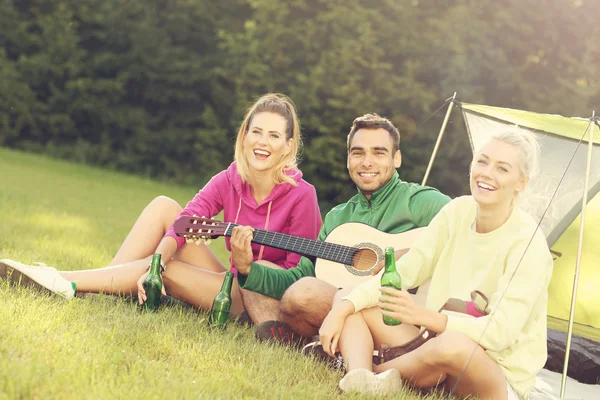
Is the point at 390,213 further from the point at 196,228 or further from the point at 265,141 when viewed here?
the point at 196,228

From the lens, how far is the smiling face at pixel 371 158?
3912 millimetres

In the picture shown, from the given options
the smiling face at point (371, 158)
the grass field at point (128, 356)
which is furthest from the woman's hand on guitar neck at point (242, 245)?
the smiling face at point (371, 158)

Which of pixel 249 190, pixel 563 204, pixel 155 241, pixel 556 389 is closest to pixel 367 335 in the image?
pixel 249 190

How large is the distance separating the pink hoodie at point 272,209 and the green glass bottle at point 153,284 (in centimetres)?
23

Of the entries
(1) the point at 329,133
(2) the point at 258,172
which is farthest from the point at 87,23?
(2) the point at 258,172

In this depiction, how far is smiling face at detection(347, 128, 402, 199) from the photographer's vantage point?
12.8ft

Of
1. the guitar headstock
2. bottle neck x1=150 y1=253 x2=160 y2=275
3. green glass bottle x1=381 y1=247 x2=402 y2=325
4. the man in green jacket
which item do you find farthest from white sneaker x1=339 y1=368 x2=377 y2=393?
bottle neck x1=150 y1=253 x2=160 y2=275

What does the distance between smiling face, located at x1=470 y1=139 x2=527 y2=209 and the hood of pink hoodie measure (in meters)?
1.31

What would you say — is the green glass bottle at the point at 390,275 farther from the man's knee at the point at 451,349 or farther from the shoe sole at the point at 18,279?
the shoe sole at the point at 18,279

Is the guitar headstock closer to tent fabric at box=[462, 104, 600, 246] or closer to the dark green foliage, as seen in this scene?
tent fabric at box=[462, 104, 600, 246]

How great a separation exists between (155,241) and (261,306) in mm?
733

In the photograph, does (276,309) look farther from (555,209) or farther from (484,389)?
(555,209)

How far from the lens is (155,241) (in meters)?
4.21

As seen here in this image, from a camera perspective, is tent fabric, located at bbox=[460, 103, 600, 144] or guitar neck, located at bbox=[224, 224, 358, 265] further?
tent fabric, located at bbox=[460, 103, 600, 144]
